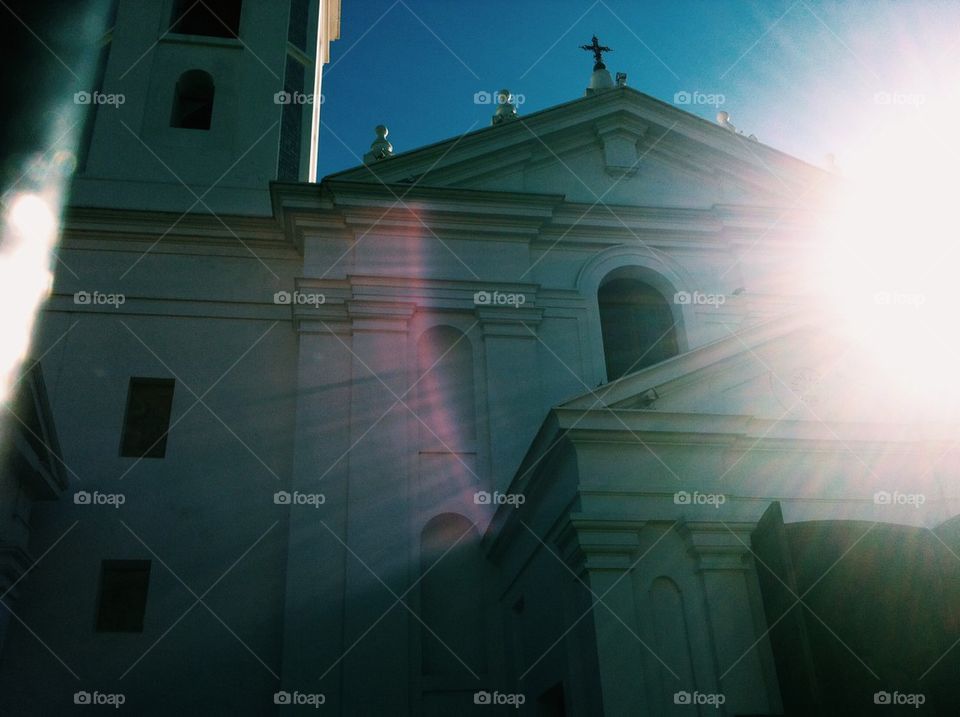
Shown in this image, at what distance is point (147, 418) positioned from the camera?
12781 mm

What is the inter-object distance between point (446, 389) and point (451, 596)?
304cm

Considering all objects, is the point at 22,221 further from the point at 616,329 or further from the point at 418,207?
the point at 616,329

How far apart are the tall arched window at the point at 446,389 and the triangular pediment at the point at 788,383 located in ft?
13.9

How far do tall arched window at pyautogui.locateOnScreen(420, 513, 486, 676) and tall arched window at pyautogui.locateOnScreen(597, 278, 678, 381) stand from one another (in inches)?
143

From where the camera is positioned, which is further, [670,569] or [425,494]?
[425,494]

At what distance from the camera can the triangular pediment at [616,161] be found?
14.9 m

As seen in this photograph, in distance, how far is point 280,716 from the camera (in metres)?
10.5

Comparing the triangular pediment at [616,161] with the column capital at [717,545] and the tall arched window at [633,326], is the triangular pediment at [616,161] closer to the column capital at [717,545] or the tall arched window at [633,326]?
the tall arched window at [633,326]

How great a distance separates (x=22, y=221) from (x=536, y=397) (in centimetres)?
724

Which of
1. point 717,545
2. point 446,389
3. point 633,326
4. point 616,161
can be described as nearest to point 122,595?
point 446,389

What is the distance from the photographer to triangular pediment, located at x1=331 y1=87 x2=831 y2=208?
14930 mm

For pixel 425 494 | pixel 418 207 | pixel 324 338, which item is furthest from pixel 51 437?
pixel 418 207

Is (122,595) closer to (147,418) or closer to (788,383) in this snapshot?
(147,418)

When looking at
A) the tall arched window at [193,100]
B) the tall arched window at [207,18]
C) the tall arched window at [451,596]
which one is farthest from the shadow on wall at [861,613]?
the tall arched window at [207,18]
